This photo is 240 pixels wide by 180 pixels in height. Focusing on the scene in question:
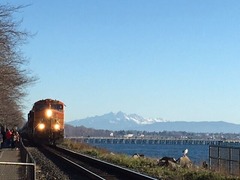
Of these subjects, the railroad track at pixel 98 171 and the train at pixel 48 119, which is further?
the train at pixel 48 119

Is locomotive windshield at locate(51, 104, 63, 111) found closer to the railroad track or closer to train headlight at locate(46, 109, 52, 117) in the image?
train headlight at locate(46, 109, 52, 117)

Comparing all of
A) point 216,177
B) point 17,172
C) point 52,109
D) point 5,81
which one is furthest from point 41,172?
point 52,109

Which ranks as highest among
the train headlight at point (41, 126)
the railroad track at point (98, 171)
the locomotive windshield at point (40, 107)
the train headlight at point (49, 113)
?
the locomotive windshield at point (40, 107)

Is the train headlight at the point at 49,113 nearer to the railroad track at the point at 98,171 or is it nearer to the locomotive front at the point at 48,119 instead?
the locomotive front at the point at 48,119

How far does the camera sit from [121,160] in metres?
32.3

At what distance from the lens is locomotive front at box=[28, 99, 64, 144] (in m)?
52.5

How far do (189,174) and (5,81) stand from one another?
1005 cm

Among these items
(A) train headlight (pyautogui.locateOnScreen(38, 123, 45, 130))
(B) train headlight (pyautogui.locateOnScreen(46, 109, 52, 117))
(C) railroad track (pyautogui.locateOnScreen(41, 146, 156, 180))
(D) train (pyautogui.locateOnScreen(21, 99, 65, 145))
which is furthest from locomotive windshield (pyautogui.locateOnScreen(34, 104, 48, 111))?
(C) railroad track (pyautogui.locateOnScreen(41, 146, 156, 180))

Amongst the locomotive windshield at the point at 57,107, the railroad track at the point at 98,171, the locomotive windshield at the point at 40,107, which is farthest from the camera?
the locomotive windshield at the point at 57,107

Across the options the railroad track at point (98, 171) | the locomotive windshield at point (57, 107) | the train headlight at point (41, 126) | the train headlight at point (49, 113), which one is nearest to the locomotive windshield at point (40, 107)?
the train headlight at point (49, 113)

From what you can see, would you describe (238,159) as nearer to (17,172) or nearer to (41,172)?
(41,172)

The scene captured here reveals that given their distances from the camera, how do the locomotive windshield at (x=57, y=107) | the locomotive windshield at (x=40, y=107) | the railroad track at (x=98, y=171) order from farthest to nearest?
the locomotive windshield at (x=57, y=107), the locomotive windshield at (x=40, y=107), the railroad track at (x=98, y=171)

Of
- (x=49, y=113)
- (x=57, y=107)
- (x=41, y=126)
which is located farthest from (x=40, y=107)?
(x=41, y=126)

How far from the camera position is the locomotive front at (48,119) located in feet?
172
